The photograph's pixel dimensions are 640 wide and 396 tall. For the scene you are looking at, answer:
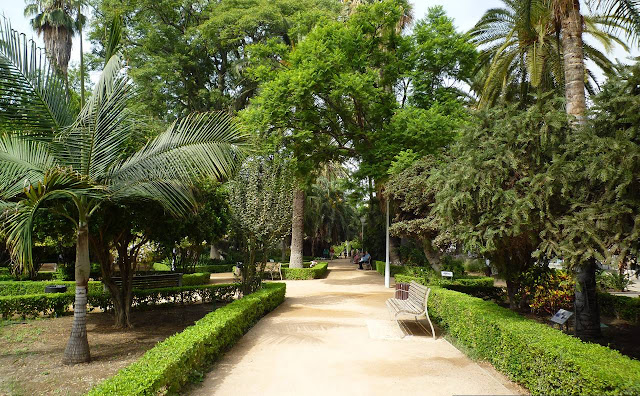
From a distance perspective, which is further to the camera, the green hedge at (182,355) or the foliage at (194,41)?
the foliage at (194,41)

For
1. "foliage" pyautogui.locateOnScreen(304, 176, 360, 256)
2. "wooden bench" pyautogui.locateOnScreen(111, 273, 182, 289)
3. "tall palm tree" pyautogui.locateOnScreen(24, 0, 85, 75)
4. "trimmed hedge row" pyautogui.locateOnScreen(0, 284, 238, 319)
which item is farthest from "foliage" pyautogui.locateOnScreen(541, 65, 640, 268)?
"foliage" pyautogui.locateOnScreen(304, 176, 360, 256)

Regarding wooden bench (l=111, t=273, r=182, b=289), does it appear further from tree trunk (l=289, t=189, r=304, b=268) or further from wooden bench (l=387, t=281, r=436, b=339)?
tree trunk (l=289, t=189, r=304, b=268)

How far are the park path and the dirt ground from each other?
1932 millimetres

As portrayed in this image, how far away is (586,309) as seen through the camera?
759 centimetres

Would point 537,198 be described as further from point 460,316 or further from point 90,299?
point 90,299

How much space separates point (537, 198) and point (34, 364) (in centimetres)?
838

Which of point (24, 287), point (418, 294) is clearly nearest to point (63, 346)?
point (418, 294)

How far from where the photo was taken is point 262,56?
18500mm

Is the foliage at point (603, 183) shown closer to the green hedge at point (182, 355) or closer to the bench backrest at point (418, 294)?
the bench backrest at point (418, 294)

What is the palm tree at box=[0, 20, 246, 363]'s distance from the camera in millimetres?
6500

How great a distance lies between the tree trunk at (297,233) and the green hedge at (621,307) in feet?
46.8

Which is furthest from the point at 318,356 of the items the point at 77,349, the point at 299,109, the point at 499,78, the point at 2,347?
the point at 499,78

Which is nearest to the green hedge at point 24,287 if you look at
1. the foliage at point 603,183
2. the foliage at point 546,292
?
the foliage at point 546,292

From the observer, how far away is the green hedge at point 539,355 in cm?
395
